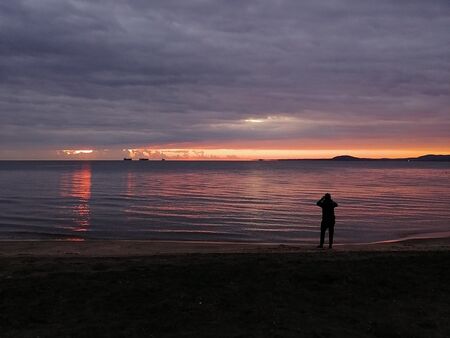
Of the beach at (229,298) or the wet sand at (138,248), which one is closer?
the beach at (229,298)

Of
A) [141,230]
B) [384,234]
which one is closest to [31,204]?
[141,230]

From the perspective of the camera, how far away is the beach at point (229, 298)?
6867mm

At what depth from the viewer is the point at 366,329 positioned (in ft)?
22.7

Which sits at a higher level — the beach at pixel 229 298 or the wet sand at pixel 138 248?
the beach at pixel 229 298

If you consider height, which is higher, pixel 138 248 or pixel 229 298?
pixel 229 298

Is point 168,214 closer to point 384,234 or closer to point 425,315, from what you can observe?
point 384,234

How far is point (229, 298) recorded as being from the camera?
8.12 metres

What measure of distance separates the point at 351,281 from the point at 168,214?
894 inches

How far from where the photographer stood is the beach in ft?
22.5

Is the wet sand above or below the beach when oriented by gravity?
below

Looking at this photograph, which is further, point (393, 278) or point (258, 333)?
point (393, 278)

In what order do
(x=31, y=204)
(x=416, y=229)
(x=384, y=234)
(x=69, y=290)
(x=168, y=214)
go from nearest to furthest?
1. (x=69, y=290)
2. (x=384, y=234)
3. (x=416, y=229)
4. (x=168, y=214)
5. (x=31, y=204)

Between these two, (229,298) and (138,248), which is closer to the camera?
(229,298)

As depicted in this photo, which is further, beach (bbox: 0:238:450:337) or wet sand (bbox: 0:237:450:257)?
wet sand (bbox: 0:237:450:257)
